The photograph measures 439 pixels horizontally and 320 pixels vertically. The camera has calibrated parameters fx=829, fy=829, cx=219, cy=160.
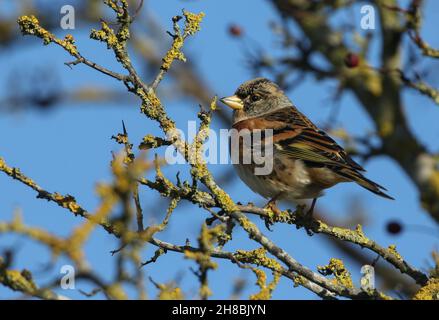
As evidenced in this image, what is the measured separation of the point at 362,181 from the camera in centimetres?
549

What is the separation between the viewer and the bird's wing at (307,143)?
5875 millimetres

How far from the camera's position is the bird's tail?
531 cm

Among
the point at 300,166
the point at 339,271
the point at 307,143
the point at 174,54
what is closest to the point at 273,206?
the point at 300,166

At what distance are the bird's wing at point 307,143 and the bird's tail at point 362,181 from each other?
57 mm

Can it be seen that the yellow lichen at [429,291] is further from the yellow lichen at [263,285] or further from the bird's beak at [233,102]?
the bird's beak at [233,102]

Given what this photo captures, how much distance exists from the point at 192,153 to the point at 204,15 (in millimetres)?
908

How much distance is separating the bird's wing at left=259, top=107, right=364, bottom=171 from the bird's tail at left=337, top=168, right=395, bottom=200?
0.06 m

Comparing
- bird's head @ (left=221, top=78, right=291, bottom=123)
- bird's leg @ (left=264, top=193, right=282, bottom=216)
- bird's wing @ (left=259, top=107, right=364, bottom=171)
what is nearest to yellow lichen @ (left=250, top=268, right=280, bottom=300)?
bird's leg @ (left=264, top=193, right=282, bottom=216)

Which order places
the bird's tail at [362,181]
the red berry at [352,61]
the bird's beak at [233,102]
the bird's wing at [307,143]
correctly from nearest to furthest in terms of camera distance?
the bird's tail at [362,181] < the bird's wing at [307,143] < the red berry at [352,61] < the bird's beak at [233,102]

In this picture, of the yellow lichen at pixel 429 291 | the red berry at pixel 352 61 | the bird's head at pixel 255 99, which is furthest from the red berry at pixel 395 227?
the bird's head at pixel 255 99

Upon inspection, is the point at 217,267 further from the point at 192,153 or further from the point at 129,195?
the point at 192,153

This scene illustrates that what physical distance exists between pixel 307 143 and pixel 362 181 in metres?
0.77

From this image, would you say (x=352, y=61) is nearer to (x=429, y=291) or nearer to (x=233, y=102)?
(x=233, y=102)

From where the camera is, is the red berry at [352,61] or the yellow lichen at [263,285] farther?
the red berry at [352,61]
